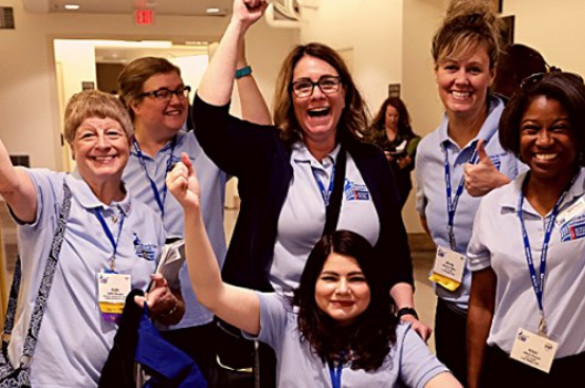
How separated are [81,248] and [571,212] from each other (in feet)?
4.44

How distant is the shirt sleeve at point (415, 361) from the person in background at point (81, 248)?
0.69 m

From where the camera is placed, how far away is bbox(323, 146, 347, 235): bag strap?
1702mm

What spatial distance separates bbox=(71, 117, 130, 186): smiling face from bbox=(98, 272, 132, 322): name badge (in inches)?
12.0

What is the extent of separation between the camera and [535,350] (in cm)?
157

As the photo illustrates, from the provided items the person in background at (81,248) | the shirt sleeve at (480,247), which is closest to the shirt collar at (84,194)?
the person in background at (81,248)

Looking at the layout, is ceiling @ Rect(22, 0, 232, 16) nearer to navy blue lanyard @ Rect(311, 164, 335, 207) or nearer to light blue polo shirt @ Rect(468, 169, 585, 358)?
navy blue lanyard @ Rect(311, 164, 335, 207)

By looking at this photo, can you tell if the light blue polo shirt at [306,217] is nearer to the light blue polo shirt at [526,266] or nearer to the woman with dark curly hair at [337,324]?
the woman with dark curly hair at [337,324]

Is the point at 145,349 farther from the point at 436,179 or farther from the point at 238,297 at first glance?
the point at 436,179

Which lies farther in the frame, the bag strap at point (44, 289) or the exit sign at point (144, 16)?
the exit sign at point (144, 16)

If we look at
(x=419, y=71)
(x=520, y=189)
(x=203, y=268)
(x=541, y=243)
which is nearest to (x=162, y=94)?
(x=203, y=268)

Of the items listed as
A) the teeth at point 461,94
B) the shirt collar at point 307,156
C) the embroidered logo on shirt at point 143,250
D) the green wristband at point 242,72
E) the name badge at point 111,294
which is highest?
the green wristband at point 242,72

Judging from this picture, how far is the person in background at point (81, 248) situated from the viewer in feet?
5.07

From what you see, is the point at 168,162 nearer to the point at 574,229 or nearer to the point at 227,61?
the point at 227,61

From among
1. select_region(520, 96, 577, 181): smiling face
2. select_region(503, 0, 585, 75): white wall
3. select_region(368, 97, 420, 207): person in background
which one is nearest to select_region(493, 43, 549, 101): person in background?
select_region(520, 96, 577, 181): smiling face
